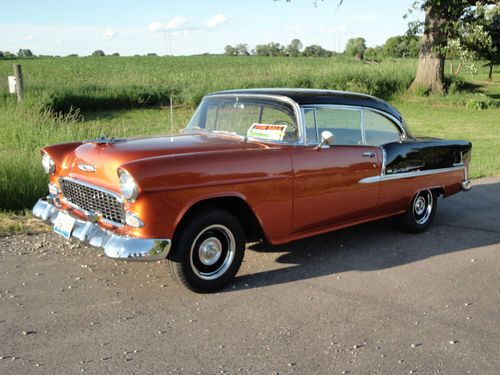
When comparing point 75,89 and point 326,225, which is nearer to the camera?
point 326,225

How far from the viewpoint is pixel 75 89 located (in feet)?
68.1

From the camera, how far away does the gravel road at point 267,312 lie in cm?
317

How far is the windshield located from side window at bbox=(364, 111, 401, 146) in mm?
1022

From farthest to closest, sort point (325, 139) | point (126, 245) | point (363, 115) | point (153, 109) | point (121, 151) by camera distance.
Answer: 1. point (153, 109)
2. point (363, 115)
3. point (325, 139)
4. point (121, 151)
5. point (126, 245)

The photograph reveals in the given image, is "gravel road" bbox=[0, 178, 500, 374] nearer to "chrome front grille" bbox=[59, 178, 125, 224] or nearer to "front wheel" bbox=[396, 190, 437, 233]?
"front wheel" bbox=[396, 190, 437, 233]

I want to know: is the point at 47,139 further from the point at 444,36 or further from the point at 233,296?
the point at 444,36

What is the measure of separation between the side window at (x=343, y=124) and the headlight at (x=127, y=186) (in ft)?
6.68

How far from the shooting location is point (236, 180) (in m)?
4.11

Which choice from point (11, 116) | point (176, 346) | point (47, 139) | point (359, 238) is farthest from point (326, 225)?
point (11, 116)

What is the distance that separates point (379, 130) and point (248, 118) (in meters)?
1.47

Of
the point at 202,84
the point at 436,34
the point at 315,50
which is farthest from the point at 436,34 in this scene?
the point at 315,50

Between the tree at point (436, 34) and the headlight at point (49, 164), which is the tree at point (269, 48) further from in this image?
the headlight at point (49, 164)

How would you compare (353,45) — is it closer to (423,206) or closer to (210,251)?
(423,206)

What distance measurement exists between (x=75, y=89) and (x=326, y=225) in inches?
711
